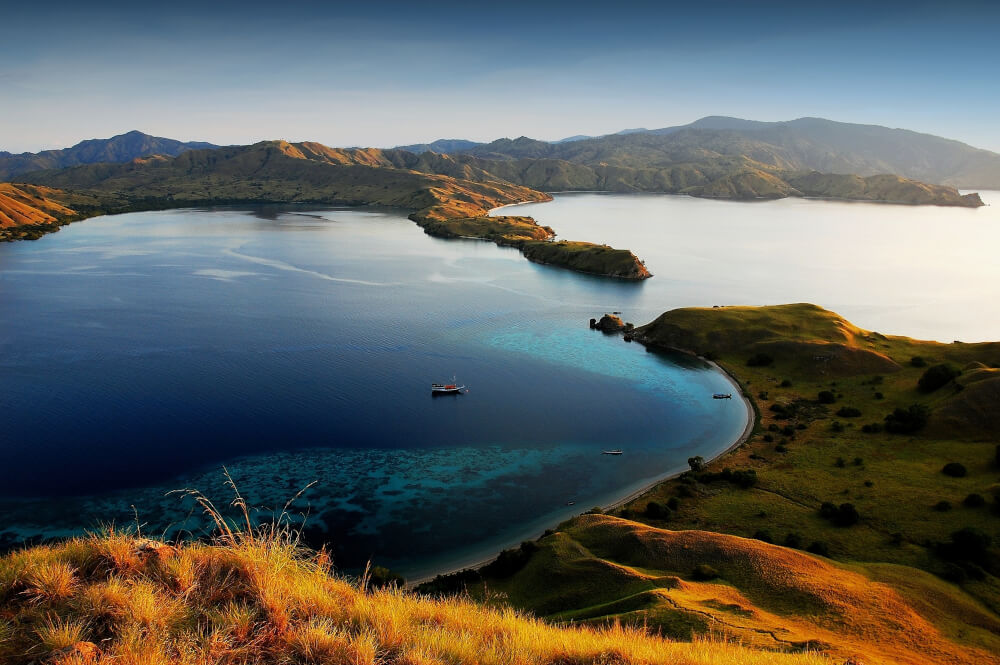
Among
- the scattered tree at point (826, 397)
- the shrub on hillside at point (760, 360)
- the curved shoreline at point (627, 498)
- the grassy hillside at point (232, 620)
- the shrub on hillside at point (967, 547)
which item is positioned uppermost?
the grassy hillside at point (232, 620)

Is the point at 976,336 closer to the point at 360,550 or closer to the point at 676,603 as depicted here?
the point at 676,603

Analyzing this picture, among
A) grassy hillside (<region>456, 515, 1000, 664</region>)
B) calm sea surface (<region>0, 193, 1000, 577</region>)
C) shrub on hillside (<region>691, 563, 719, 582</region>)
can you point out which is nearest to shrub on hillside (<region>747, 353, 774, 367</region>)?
calm sea surface (<region>0, 193, 1000, 577</region>)

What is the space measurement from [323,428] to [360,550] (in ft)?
74.0

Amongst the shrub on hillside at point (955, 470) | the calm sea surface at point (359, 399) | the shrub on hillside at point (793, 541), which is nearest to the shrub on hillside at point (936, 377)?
the shrub on hillside at point (955, 470)

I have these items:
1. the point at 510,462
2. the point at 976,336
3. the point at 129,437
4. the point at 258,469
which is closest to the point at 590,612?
the point at 510,462

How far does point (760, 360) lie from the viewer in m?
90.4

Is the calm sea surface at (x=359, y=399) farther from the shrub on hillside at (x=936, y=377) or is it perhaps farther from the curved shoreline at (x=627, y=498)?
the shrub on hillside at (x=936, y=377)

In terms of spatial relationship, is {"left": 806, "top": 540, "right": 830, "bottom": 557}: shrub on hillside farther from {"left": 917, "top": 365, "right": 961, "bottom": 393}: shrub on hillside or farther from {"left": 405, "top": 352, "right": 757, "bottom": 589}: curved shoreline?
{"left": 917, "top": 365, "right": 961, "bottom": 393}: shrub on hillside

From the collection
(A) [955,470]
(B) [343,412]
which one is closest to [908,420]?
(A) [955,470]

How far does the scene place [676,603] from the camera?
98.0ft

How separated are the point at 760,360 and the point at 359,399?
6381cm

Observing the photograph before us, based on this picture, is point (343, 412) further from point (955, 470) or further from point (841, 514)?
point (955, 470)

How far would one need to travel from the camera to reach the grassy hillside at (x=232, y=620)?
965cm

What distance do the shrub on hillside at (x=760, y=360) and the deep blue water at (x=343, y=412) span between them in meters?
7.42
